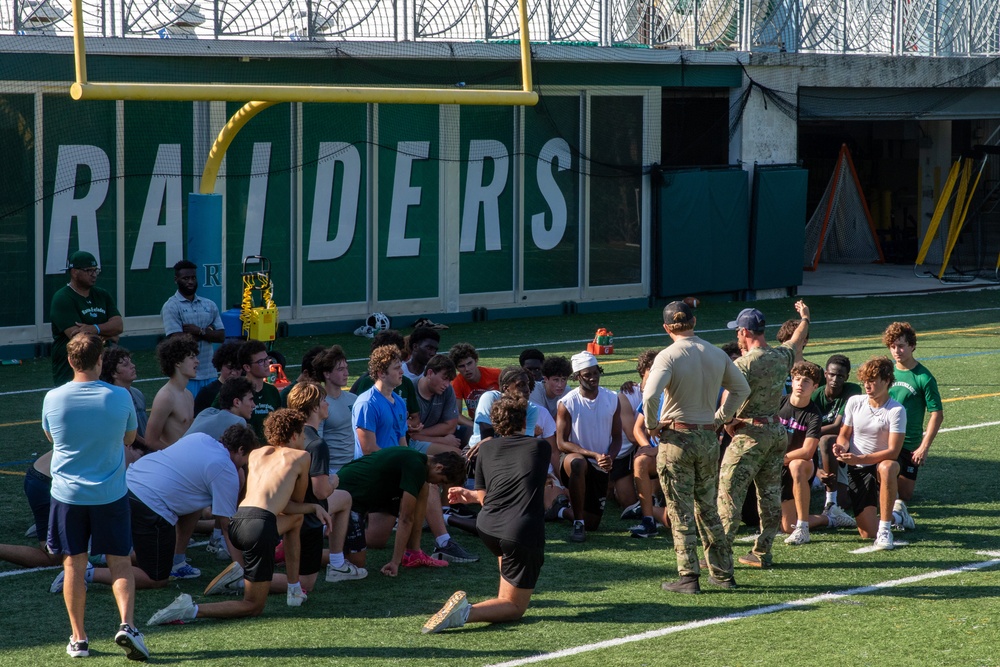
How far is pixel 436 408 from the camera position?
981 cm

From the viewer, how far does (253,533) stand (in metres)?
7.08

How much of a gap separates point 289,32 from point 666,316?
38.2 ft

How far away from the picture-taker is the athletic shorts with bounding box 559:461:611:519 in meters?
9.09

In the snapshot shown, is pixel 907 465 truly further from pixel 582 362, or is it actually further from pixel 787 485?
pixel 582 362

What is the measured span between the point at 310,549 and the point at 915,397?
468 centimetres

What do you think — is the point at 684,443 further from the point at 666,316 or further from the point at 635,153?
the point at 635,153

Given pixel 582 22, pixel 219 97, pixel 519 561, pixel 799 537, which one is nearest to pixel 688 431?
pixel 519 561

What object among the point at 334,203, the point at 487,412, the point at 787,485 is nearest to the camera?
the point at 487,412

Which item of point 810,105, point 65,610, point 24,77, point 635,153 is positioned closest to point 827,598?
point 65,610

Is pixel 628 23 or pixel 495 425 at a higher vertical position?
pixel 628 23

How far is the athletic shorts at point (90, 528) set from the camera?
6.51 meters

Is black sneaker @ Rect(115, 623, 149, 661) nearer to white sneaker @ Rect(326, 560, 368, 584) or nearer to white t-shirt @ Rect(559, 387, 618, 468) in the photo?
white sneaker @ Rect(326, 560, 368, 584)

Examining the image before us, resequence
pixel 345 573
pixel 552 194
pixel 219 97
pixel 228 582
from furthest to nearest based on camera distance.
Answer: pixel 552 194
pixel 219 97
pixel 345 573
pixel 228 582

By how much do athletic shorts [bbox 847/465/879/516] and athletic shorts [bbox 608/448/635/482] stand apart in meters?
1.64
